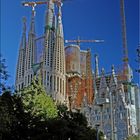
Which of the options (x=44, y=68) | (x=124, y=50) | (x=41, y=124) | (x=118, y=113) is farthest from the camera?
(x=124, y=50)

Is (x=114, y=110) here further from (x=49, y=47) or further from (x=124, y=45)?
(x=49, y=47)

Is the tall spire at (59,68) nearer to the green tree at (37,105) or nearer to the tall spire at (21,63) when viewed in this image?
the tall spire at (21,63)

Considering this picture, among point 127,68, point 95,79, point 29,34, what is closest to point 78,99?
point 95,79

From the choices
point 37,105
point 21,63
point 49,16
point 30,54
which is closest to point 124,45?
point 49,16

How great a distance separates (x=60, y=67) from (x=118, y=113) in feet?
67.3

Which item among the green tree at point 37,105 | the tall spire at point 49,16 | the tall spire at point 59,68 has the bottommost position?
the green tree at point 37,105

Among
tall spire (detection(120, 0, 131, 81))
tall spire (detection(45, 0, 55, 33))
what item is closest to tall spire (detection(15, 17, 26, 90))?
tall spire (detection(45, 0, 55, 33))

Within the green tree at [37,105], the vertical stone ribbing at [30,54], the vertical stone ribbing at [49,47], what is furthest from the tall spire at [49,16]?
the green tree at [37,105]

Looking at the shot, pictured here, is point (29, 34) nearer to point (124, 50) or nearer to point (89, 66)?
point (89, 66)

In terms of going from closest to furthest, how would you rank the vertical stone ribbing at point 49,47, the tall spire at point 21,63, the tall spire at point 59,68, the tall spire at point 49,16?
the tall spire at point 59,68
the vertical stone ribbing at point 49,47
the tall spire at point 21,63
the tall spire at point 49,16

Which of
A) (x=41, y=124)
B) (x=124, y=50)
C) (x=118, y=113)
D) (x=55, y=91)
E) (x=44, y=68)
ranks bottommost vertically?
(x=41, y=124)

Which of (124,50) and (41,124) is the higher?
(124,50)

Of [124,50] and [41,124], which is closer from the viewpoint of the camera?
[41,124]

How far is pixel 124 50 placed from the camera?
101438 millimetres
